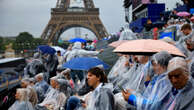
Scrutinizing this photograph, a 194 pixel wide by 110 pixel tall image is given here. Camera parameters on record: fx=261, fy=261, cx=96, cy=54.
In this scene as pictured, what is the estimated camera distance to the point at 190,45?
404cm

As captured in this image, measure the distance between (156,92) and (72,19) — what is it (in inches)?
1853

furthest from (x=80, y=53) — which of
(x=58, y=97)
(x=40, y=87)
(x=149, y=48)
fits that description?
(x=149, y=48)

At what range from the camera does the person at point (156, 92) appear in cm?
244

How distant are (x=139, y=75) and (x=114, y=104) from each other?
92 centimetres

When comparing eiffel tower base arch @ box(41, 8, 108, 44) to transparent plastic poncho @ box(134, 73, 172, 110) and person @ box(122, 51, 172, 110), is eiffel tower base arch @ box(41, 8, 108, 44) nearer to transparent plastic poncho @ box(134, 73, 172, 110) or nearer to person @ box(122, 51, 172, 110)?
person @ box(122, 51, 172, 110)

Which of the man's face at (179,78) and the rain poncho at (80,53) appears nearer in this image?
the man's face at (179,78)

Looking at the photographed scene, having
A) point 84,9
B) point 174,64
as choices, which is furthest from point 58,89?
point 84,9

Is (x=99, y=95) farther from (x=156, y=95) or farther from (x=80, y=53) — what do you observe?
(x=80, y=53)

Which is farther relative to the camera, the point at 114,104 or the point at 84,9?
the point at 84,9

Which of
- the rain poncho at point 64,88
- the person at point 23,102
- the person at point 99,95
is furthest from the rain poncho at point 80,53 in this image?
the person at point 99,95

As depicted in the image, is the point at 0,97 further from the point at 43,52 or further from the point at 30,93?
the point at 43,52

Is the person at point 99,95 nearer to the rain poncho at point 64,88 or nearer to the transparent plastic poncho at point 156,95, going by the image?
the transparent plastic poncho at point 156,95

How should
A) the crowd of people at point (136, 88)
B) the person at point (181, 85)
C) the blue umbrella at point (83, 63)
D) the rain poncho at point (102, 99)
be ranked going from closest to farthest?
the person at point (181, 85) < the crowd of people at point (136, 88) < the rain poncho at point (102, 99) < the blue umbrella at point (83, 63)

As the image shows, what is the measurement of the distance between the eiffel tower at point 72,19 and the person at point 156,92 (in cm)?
4251
